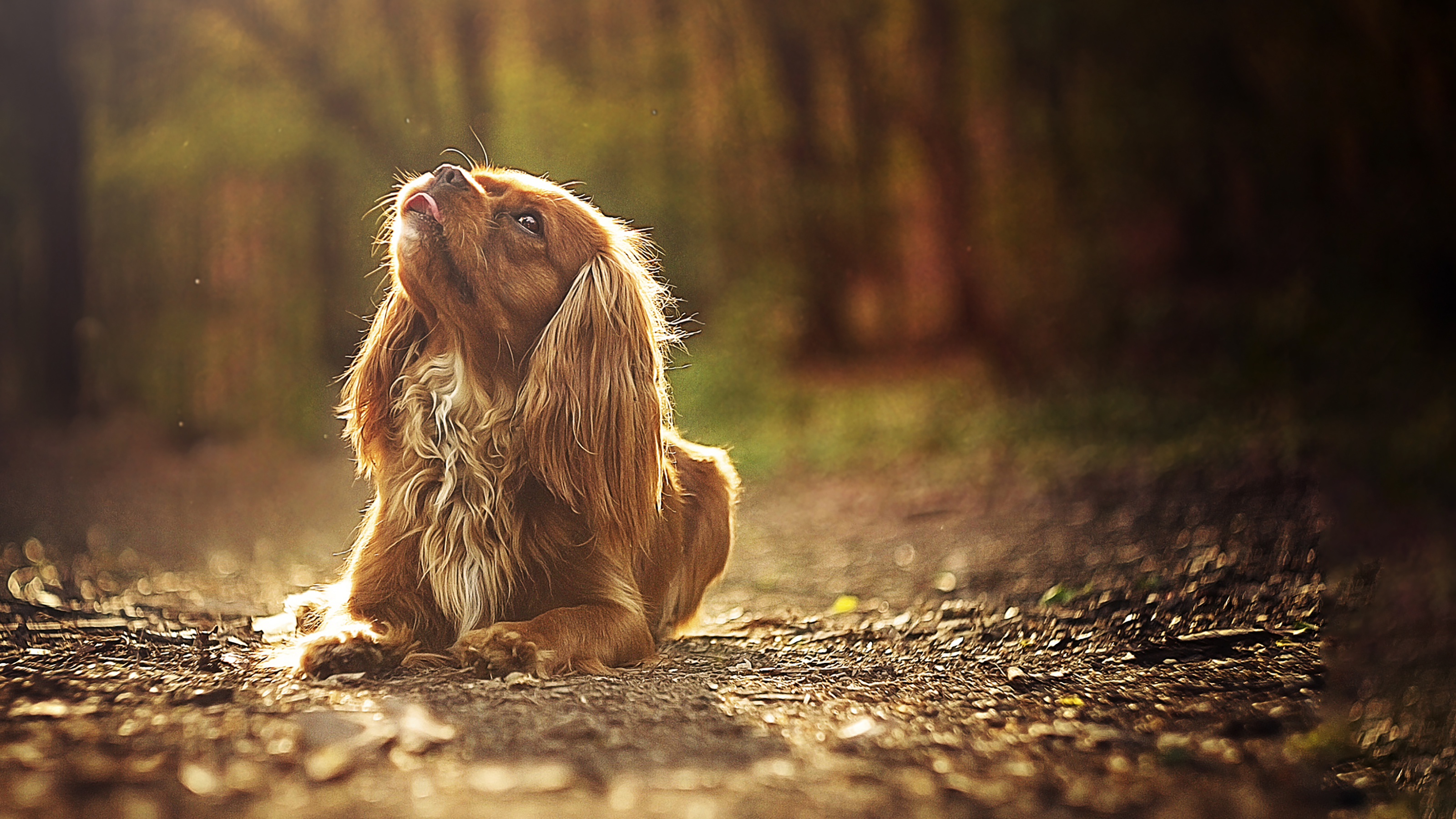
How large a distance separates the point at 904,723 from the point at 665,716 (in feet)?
2.01

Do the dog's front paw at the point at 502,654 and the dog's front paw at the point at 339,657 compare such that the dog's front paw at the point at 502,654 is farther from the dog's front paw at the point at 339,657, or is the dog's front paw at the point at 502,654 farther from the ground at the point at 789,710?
the dog's front paw at the point at 339,657

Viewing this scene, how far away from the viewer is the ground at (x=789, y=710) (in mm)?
2059

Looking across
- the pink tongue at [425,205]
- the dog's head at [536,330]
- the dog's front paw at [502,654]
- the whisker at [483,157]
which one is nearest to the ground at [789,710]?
the dog's front paw at [502,654]

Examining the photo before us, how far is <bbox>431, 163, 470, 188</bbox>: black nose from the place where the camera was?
119 inches

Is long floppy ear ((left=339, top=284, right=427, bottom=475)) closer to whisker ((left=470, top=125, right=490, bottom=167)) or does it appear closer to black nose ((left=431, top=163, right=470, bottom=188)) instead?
black nose ((left=431, top=163, right=470, bottom=188))

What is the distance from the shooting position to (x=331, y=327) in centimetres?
955

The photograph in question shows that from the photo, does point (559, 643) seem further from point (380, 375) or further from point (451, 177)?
point (451, 177)

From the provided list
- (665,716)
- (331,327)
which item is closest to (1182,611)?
(665,716)

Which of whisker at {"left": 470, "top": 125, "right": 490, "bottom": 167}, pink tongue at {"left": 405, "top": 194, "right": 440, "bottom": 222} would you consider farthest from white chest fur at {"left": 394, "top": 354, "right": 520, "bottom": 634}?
whisker at {"left": 470, "top": 125, "right": 490, "bottom": 167}

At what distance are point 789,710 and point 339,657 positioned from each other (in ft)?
3.93

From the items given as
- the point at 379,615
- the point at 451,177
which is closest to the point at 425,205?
the point at 451,177

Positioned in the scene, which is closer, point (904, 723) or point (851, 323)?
point (904, 723)

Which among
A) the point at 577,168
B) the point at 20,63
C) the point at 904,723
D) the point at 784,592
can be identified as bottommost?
the point at 784,592

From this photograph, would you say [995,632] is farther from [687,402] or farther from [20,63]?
[20,63]
